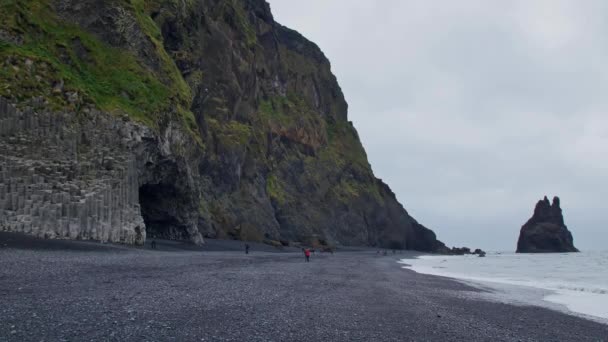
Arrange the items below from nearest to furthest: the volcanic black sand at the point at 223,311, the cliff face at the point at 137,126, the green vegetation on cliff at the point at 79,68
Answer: the volcanic black sand at the point at 223,311 → the cliff face at the point at 137,126 → the green vegetation on cliff at the point at 79,68

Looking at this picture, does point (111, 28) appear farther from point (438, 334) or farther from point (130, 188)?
point (438, 334)

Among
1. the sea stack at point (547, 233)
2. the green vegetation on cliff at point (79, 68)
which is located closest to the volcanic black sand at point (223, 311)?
the green vegetation on cliff at point (79, 68)

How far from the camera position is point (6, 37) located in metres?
28.8

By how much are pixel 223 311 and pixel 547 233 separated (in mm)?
166091

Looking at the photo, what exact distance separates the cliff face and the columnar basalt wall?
0.07 metres

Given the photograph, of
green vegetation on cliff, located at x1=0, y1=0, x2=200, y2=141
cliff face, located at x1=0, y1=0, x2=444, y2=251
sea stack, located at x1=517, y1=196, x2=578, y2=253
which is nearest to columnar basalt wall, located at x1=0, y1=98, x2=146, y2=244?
cliff face, located at x1=0, y1=0, x2=444, y2=251

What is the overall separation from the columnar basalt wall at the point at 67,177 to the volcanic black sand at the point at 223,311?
708cm

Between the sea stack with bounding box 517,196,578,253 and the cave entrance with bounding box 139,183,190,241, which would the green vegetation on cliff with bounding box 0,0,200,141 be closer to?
the cave entrance with bounding box 139,183,190,241

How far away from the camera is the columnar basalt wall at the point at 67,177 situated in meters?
24.6

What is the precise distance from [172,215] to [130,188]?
10.6m

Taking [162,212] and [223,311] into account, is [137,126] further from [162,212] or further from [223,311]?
[223,311]

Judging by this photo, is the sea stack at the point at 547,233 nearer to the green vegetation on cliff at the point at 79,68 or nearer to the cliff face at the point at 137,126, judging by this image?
the cliff face at the point at 137,126

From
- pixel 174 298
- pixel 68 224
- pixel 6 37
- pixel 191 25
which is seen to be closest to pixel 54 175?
pixel 68 224

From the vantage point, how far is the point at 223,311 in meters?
10.6
